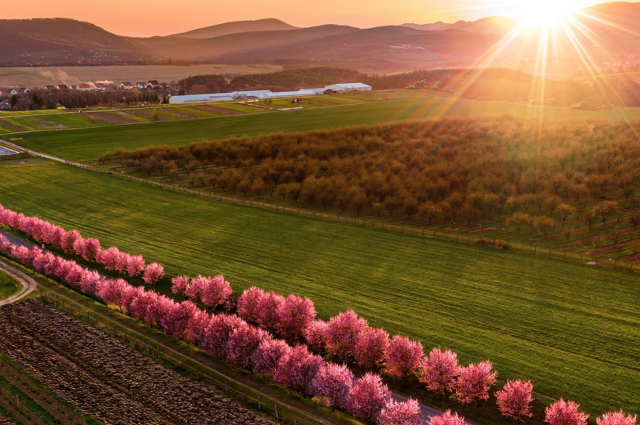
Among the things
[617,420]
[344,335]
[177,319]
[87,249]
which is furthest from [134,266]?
[617,420]

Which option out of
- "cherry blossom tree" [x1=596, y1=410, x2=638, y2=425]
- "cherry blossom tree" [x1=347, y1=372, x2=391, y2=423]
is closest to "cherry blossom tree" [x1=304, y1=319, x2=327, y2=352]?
"cherry blossom tree" [x1=347, y1=372, x2=391, y2=423]

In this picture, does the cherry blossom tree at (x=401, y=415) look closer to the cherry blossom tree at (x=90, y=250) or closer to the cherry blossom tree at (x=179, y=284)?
the cherry blossom tree at (x=179, y=284)

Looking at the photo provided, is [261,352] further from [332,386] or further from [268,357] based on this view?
[332,386]

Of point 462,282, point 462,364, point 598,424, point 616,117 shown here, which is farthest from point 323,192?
point 616,117

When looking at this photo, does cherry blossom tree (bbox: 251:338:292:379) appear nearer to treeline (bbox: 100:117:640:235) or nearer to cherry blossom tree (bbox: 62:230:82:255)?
cherry blossom tree (bbox: 62:230:82:255)

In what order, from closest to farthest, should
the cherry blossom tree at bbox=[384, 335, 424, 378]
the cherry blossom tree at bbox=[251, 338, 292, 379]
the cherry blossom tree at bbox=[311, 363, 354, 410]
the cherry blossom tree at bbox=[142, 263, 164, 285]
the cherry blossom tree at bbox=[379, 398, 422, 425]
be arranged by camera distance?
the cherry blossom tree at bbox=[379, 398, 422, 425], the cherry blossom tree at bbox=[311, 363, 354, 410], the cherry blossom tree at bbox=[384, 335, 424, 378], the cherry blossom tree at bbox=[251, 338, 292, 379], the cherry blossom tree at bbox=[142, 263, 164, 285]

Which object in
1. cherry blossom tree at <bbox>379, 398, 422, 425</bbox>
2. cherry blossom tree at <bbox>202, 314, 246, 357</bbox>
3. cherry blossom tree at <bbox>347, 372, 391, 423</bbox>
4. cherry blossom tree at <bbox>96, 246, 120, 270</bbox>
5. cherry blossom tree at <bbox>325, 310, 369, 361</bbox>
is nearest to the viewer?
cherry blossom tree at <bbox>379, 398, 422, 425</bbox>
